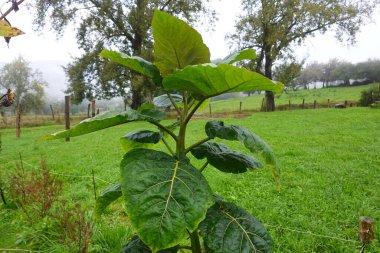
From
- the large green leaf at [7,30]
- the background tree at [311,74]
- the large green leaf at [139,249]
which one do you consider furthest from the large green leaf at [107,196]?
the background tree at [311,74]

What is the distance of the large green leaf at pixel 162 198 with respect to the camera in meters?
0.71

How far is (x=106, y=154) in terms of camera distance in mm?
7090

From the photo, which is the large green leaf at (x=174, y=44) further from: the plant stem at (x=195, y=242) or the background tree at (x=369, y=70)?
the background tree at (x=369, y=70)

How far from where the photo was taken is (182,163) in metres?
0.94

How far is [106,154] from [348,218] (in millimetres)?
5726

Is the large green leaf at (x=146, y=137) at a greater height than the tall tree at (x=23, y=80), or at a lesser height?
lesser

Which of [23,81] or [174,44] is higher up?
[23,81]

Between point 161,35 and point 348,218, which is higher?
point 161,35

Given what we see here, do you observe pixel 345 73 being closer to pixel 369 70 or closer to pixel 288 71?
pixel 369 70

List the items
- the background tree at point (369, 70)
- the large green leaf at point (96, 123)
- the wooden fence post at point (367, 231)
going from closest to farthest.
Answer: the large green leaf at point (96, 123) < the wooden fence post at point (367, 231) < the background tree at point (369, 70)

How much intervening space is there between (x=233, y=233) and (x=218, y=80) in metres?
0.57

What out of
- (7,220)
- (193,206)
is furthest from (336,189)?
(7,220)

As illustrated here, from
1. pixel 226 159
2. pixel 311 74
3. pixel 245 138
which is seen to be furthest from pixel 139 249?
pixel 311 74

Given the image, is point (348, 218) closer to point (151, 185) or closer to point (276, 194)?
point (276, 194)
